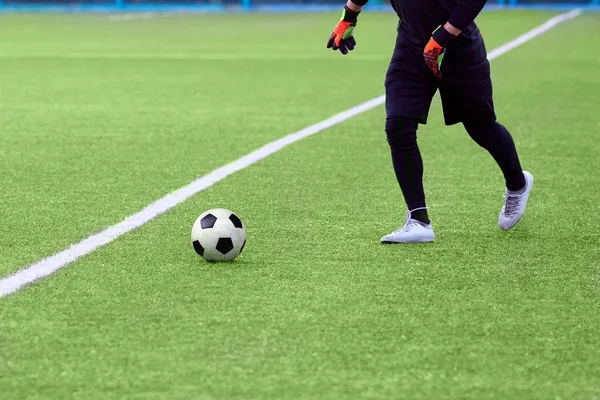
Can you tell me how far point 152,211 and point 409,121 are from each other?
1.58m

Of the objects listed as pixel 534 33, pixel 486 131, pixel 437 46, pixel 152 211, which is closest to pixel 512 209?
pixel 486 131

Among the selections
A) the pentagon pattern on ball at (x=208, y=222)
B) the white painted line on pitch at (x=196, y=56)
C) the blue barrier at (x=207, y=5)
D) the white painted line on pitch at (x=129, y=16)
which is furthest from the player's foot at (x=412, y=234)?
the blue barrier at (x=207, y=5)

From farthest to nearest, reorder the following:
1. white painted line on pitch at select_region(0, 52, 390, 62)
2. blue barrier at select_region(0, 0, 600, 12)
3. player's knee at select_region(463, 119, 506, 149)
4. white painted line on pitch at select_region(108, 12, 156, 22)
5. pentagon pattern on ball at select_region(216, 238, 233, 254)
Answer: blue barrier at select_region(0, 0, 600, 12)
white painted line on pitch at select_region(108, 12, 156, 22)
white painted line on pitch at select_region(0, 52, 390, 62)
player's knee at select_region(463, 119, 506, 149)
pentagon pattern on ball at select_region(216, 238, 233, 254)

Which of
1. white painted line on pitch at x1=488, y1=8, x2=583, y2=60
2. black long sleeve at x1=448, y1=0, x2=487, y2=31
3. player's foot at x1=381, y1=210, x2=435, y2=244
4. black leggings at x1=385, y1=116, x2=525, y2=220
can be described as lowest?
white painted line on pitch at x1=488, y1=8, x2=583, y2=60

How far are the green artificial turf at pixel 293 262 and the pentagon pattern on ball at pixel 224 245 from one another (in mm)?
93

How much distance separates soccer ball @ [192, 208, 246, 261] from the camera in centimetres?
536

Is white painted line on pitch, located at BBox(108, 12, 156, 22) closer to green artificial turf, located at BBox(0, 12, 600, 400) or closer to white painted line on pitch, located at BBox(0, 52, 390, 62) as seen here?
white painted line on pitch, located at BBox(0, 52, 390, 62)

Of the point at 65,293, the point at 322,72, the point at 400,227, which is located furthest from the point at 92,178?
the point at 322,72

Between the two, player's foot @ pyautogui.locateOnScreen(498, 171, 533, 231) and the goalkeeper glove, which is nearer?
the goalkeeper glove

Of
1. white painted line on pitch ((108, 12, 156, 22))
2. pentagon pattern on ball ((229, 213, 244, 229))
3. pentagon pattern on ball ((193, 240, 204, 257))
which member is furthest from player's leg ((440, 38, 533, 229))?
white painted line on pitch ((108, 12, 156, 22))

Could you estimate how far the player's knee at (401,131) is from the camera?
586 centimetres

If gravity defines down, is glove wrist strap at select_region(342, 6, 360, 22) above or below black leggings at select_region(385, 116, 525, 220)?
above

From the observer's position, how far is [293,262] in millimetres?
5406

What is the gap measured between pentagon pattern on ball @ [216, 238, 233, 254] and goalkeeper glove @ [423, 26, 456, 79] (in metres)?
1.28
